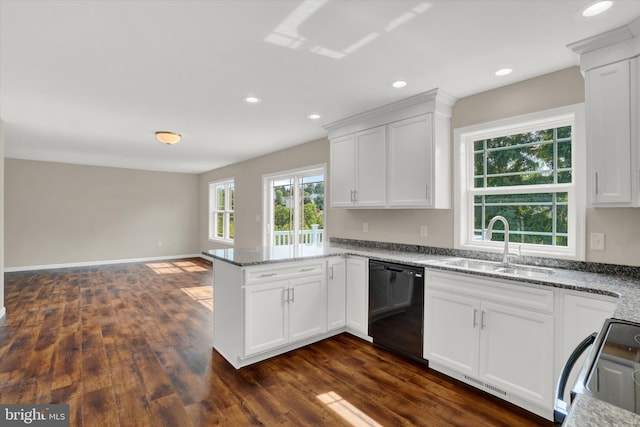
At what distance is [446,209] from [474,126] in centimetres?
83

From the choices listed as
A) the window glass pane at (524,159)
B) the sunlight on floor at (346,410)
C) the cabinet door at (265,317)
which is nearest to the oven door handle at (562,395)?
the sunlight on floor at (346,410)

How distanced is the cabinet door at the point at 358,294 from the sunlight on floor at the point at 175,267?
15.2ft

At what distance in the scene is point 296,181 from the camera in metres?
5.48

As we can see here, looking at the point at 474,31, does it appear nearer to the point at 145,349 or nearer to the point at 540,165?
the point at 540,165

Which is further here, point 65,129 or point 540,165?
point 65,129

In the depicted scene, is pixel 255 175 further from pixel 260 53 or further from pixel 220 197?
pixel 260 53

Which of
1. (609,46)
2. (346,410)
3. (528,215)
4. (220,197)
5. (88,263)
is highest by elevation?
(609,46)

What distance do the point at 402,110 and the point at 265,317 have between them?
2412mm

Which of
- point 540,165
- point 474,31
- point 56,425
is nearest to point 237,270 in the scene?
point 56,425

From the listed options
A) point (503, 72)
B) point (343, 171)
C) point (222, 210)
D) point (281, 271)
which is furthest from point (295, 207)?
point (503, 72)

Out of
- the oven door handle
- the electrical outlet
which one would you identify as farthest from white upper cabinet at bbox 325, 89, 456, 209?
the oven door handle

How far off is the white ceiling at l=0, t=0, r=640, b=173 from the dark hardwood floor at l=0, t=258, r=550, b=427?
242 cm

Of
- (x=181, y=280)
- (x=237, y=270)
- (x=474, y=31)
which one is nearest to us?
(x=474, y=31)

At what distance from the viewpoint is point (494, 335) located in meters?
2.26
